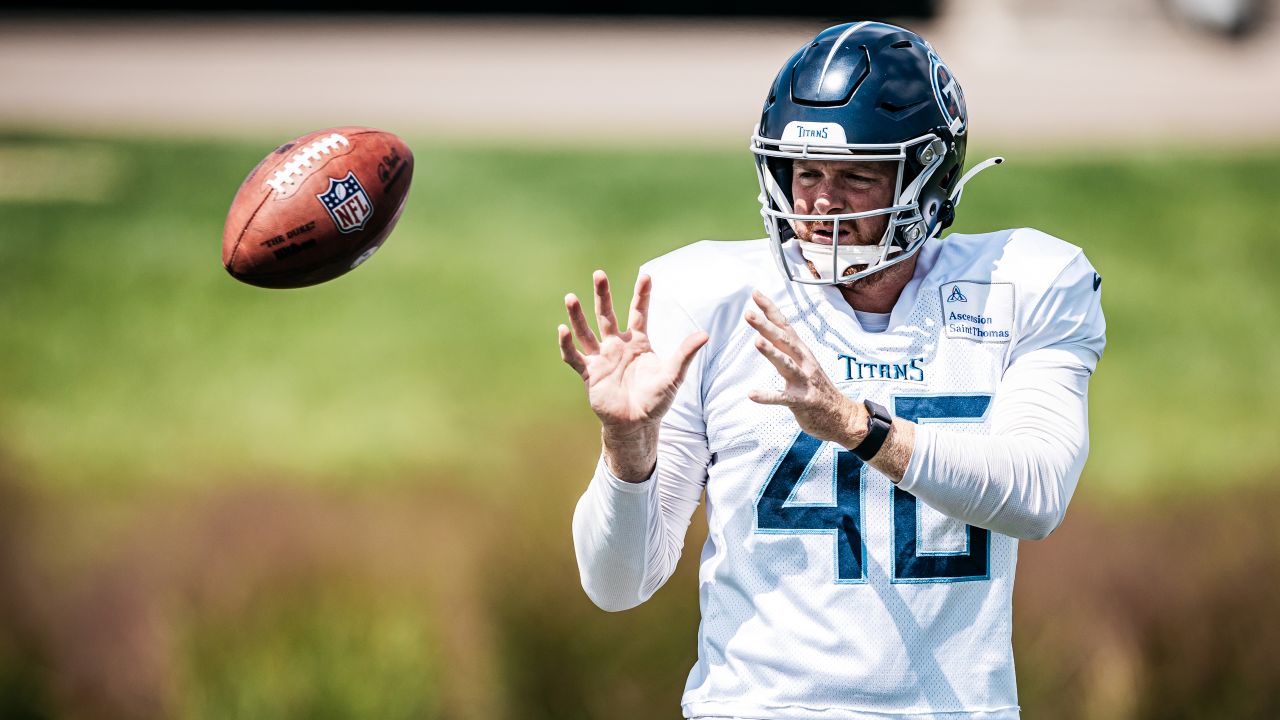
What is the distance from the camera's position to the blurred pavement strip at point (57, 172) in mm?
11773

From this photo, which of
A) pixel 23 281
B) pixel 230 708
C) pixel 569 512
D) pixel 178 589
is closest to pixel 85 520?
pixel 178 589

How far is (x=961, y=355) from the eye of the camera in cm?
274

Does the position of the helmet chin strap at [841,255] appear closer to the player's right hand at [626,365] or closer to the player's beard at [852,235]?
the player's beard at [852,235]

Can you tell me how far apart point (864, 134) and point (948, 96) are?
0.98ft

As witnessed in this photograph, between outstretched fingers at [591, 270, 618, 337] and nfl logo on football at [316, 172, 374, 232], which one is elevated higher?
nfl logo on football at [316, 172, 374, 232]

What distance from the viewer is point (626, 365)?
102 inches

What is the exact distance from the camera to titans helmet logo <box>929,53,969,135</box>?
9.57ft

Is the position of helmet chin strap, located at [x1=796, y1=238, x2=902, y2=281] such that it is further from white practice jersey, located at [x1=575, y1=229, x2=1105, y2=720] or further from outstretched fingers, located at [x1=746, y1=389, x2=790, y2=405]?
outstretched fingers, located at [x1=746, y1=389, x2=790, y2=405]

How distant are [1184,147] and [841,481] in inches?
402

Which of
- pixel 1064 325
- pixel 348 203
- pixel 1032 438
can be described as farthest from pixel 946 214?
pixel 348 203

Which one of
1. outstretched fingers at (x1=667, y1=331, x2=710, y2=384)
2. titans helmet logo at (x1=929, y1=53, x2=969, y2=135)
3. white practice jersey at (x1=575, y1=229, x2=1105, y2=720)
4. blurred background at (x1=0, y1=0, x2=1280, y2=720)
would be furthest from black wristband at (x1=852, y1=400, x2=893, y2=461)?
blurred background at (x1=0, y1=0, x2=1280, y2=720)

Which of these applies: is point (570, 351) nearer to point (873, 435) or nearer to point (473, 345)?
point (873, 435)

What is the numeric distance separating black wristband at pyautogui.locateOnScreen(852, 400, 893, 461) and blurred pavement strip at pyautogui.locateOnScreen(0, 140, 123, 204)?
411 inches

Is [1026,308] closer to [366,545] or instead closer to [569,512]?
[569,512]
